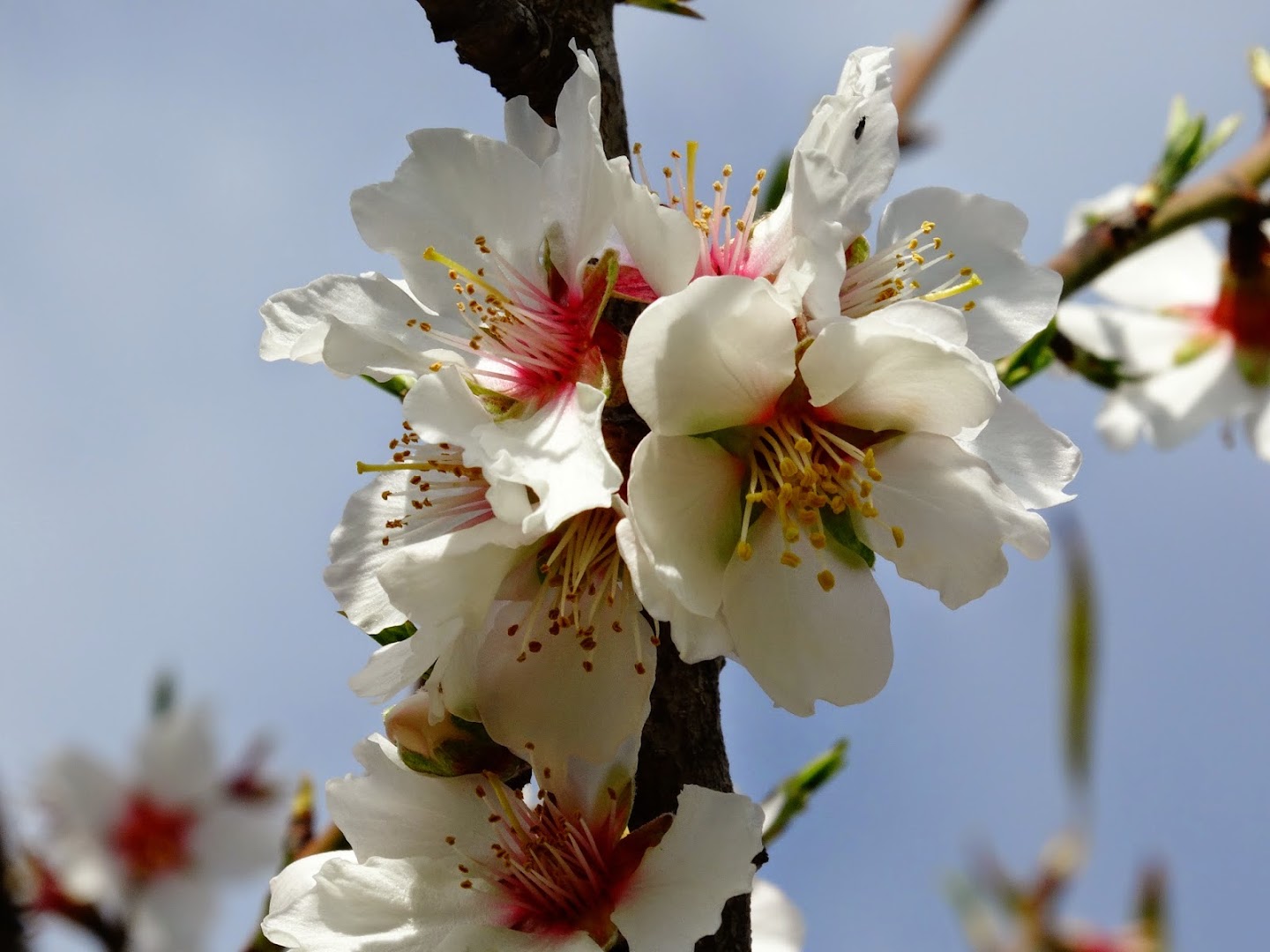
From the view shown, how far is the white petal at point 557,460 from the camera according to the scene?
70 centimetres

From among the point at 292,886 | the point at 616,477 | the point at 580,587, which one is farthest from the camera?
the point at 292,886

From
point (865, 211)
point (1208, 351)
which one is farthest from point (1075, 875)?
point (865, 211)

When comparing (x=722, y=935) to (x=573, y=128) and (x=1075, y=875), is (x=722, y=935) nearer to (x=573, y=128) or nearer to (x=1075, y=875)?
(x=573, y=128)

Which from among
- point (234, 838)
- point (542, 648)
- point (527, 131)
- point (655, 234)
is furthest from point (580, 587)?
point (234, 838)

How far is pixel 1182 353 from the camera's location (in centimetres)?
213

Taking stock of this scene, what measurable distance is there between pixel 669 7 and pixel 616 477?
0.76 metres

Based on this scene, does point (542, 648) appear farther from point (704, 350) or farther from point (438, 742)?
point (704, 350)

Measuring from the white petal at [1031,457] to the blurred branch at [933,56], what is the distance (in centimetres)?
124

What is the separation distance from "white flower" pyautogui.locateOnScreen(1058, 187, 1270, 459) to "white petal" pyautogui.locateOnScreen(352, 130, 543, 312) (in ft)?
4.51

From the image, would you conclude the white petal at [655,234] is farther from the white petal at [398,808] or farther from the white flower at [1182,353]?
the white flower at [1182,353]

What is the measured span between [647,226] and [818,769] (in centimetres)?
80

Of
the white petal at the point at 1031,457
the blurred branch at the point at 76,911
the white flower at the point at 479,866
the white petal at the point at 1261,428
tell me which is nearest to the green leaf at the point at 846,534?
the white petal at the point at 1031,457

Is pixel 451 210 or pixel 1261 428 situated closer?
pixel 451 210

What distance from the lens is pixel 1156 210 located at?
161 centimetres
